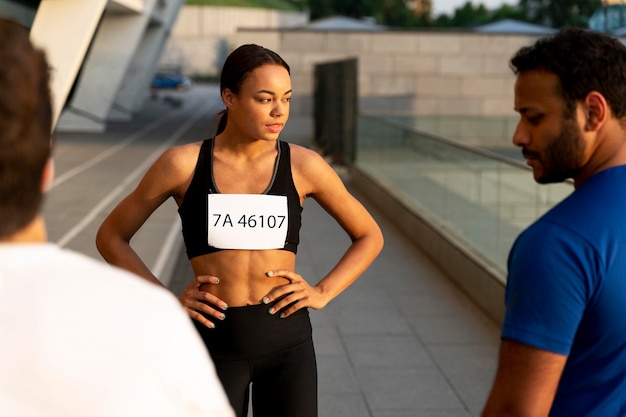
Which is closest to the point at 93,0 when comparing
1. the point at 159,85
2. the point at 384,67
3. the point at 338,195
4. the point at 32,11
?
the point at 32,11

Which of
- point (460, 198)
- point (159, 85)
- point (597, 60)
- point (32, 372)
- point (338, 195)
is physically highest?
point (597, 60)

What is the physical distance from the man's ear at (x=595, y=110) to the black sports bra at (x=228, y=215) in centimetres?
163

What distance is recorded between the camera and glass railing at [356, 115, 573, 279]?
8.12 metres

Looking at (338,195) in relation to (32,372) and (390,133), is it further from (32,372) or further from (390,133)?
(390,133)

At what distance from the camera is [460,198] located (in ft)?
34.3

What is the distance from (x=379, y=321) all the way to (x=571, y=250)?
21.7 feet

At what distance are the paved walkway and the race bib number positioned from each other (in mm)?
2738

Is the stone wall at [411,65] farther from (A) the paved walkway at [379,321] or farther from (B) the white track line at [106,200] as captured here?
(A) the paved walkway at [379,321]

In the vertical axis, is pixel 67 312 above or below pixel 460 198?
above

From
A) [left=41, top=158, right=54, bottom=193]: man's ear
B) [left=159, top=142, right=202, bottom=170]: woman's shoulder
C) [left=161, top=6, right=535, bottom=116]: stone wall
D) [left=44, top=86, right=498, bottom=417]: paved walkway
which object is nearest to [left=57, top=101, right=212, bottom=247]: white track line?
[left=44, top=86, right=498, bottom=417]: paved walkway

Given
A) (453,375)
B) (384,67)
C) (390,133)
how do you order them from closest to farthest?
(453,375) → (390,133) → (384,67)

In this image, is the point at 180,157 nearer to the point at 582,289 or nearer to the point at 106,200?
the point at 582,289

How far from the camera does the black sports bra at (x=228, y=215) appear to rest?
11.6 ft

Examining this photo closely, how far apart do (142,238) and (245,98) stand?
905 cm
